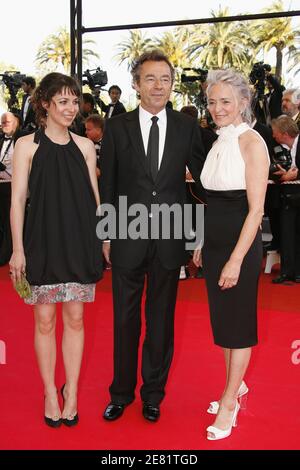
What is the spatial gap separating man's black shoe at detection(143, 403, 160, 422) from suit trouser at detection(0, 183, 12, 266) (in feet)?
14.1

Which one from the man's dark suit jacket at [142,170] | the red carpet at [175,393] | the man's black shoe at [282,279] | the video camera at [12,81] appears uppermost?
the video camera at [12,81]

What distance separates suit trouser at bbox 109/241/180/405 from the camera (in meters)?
2.97

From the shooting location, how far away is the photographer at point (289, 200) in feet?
19.8

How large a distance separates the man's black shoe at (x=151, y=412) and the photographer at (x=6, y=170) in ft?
14.1

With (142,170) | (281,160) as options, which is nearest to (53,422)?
(142,170)

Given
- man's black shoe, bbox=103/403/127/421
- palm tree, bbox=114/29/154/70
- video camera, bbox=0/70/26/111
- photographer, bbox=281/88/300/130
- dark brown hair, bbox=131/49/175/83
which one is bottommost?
man's black shoe, bbox=103/403/127/421

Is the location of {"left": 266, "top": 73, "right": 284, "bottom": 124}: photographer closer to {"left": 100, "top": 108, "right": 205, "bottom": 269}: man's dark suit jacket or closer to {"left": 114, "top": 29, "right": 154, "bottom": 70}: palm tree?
{"left": 100, "top": 108, "right": 205, "bottom": 269}: man's dark suit jacket

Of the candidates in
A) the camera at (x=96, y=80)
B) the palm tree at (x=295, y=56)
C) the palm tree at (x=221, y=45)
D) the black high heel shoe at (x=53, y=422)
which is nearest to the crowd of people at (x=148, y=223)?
the black high heel shoe at (x=53, y=422)

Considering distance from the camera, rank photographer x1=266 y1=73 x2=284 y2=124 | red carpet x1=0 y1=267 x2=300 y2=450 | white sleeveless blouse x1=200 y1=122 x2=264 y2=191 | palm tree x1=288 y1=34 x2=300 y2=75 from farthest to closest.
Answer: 1. palm tree x1=288 y1=34 x2=300 y2=75
2. photographer x1=266 y1=73 x2=284 y2=124
3. red carpet x1=0 y1=267 x2=300 y2=450
4. white sleeveless blouse x1=200 y1=122 x2=264 y2=191

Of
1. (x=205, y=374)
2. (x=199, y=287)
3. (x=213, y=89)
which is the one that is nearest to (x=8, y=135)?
(x=199, y=287)

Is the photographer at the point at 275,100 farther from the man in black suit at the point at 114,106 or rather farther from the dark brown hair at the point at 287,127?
the man in black suit at the point at 114,106

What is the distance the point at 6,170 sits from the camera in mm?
6988

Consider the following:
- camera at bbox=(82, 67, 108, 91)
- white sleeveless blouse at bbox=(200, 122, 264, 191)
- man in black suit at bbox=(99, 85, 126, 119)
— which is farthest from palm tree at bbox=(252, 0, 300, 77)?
white sleeveless blouse at bbox=(200, 122, 264, 191)

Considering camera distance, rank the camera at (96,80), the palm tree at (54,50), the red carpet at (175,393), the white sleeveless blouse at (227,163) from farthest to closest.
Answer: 1. the palm tree at (54,50)
2. the camera at (96,80)
3. the red carpet at (175,393)
4. the white sleeveless blouse at (227,163)
